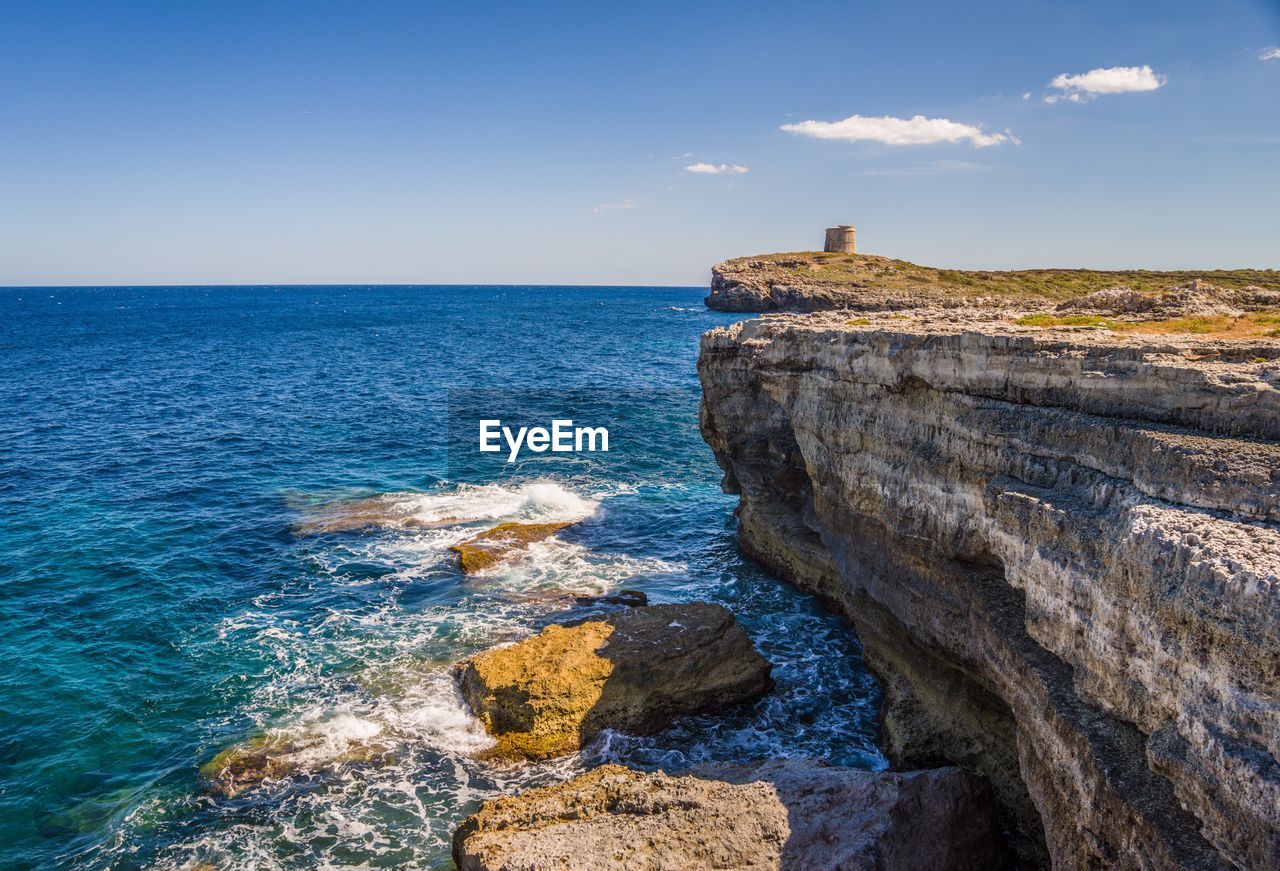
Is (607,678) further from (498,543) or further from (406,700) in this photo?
(498,543)

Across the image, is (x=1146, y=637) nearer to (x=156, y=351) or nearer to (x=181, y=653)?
(x=181, y=653)

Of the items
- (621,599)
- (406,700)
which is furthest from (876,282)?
(406,700)

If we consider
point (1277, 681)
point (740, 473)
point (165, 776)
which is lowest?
point (165, 776)

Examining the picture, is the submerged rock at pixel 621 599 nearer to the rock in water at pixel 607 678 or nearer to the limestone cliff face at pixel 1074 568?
the rock in water at pixel 607 678

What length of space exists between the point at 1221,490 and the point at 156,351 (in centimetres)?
10216

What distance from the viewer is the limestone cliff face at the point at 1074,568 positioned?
28.6 ft

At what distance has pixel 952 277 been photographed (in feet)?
301

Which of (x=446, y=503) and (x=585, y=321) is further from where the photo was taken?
(x=585, y=321)

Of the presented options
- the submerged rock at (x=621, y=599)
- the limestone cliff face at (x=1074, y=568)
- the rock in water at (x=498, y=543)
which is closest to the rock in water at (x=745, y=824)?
the limestone cliff face at (x=1074, y=568)

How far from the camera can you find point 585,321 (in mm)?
146875

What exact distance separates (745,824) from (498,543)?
18.6 metres

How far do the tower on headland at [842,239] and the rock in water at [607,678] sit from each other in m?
122

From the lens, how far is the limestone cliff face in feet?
28.6

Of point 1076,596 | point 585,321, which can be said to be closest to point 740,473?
point 1076,596
